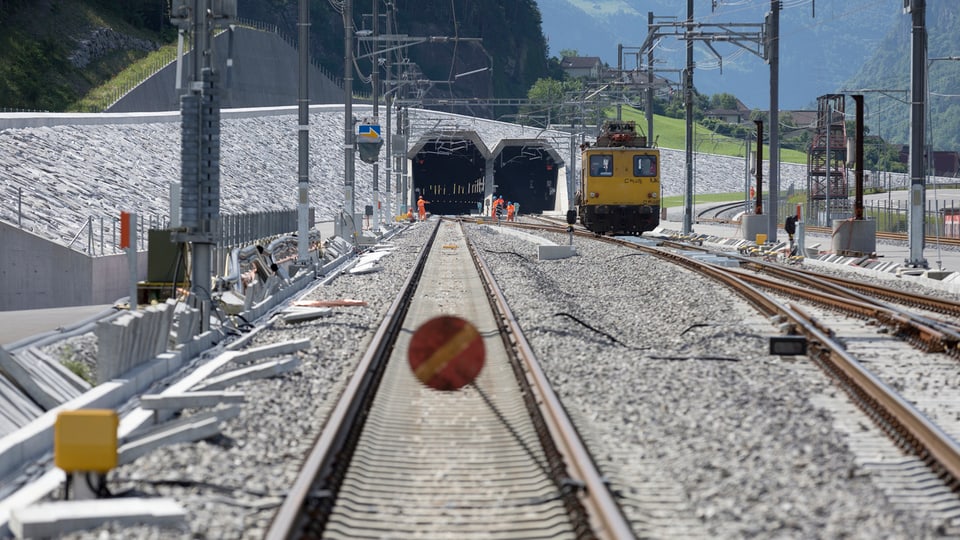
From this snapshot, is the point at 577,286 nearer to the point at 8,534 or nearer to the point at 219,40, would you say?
the point at 8,534

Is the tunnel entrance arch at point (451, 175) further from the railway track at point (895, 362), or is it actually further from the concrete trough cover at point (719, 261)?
the railway track at point (895, 362)

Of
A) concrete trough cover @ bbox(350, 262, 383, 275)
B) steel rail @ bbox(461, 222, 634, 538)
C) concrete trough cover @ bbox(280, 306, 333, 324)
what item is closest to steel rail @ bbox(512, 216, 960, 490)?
steel rail @ bbox(461, 222, 634, 538)

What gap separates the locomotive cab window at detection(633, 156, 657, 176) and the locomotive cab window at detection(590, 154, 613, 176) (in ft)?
2.95

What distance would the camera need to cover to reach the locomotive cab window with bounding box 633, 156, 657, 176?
44.2 m

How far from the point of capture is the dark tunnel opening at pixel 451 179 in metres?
111

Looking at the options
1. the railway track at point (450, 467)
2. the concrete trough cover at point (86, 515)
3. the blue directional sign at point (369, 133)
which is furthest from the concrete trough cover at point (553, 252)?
the concrete trough cover at point (86, 515)

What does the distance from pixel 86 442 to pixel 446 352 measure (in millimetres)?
3515

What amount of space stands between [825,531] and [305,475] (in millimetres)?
3112

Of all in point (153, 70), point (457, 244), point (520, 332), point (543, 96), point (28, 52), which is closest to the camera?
point (520, 332)

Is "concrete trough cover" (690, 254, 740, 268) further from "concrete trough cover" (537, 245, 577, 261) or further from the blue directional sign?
the blue directional sign

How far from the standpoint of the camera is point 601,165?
4409cm

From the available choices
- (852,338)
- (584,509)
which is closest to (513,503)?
(584,509)

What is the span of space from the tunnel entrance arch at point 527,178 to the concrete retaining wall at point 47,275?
80.3 m

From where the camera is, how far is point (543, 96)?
7032 inches
